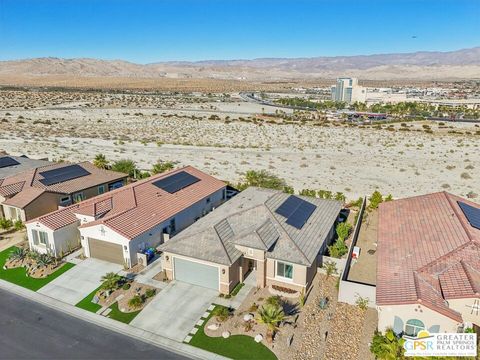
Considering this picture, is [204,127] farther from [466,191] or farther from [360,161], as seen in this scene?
[466,191]

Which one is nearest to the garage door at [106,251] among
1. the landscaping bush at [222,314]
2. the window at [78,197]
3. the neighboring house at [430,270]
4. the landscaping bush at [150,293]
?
the landscaping bush at [150,293]

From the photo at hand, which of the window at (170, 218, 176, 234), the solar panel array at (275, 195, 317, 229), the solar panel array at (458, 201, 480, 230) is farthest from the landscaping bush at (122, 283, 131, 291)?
the solar panel array at (458, 201, 480, 230)

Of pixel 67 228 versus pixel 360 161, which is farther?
pixel 360 161

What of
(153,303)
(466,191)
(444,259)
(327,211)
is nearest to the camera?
(444,259)

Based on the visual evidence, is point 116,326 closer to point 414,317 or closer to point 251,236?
point 251,236

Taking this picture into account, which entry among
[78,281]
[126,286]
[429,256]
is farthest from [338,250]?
[78,281]

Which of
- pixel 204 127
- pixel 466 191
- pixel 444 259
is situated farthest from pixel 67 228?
pixel 204 127

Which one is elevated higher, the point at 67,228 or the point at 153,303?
the point at 67,228
